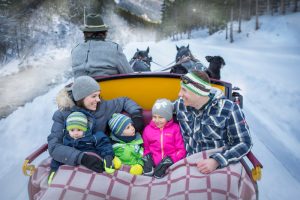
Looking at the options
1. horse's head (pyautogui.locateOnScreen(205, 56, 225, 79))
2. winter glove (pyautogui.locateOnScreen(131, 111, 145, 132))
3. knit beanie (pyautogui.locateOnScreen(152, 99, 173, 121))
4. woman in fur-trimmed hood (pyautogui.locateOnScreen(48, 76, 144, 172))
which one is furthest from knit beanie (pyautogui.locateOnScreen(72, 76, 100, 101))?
horse's head (pyautogui.locateOnScreen(205, 56, 225, 79))

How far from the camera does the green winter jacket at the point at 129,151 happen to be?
3.29 m

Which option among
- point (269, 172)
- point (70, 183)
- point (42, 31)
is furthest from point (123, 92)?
point (42, 31)

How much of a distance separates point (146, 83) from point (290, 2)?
34.2m

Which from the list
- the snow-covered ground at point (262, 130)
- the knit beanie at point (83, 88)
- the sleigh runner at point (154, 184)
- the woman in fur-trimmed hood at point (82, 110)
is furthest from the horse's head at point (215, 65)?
the sleigh runner at point (154, 184)

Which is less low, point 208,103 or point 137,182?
point 208,103

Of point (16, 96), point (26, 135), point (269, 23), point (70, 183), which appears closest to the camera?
point (70, 183)

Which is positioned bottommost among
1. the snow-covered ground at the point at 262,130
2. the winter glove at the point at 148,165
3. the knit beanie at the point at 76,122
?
the snow-covered ground at the point at 262,130

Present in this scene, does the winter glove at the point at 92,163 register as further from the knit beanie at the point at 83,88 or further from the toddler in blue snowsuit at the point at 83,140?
the knit beanie at the point at 83,88

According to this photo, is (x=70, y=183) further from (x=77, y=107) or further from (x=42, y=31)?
(x=42, y=31)

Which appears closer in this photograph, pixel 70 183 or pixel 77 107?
pixel 70 183

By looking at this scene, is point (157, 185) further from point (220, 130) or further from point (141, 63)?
point (141, 63)

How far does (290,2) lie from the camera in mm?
33844

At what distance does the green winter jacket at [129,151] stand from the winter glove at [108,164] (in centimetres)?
27

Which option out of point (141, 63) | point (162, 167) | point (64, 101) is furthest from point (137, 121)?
point (141, 63)
